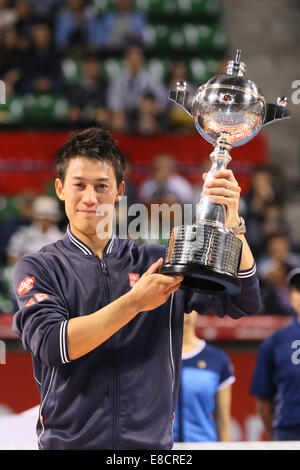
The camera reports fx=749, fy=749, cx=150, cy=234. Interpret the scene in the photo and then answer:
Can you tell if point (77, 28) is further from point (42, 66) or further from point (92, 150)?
point (92, 150)

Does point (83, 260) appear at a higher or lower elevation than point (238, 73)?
lower

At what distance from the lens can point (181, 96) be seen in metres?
1.99

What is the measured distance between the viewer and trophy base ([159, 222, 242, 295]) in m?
1.68

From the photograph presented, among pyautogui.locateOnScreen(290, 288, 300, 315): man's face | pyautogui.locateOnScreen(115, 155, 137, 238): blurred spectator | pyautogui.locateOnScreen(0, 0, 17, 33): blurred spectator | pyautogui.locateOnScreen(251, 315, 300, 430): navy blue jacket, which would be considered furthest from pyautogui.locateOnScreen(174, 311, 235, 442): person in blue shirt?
pyautogui.locateOnScreen(0, 0, 17, 33): blurred spectator

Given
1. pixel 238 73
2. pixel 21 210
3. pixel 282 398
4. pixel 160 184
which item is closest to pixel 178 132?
pixel 160 184

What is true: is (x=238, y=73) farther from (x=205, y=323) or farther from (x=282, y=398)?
(x=205, y=323)

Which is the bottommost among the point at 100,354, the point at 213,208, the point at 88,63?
the point at 100,354

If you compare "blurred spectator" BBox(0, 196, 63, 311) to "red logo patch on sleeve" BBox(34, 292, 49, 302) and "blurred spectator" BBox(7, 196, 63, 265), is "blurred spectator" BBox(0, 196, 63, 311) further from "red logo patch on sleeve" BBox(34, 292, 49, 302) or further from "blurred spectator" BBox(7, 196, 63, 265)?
"red logo patch on sleeve" BBox(34, 292, 49, 302)

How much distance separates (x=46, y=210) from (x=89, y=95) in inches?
101

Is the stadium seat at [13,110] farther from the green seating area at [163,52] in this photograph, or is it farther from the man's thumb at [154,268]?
the man's thumb at [154,268]

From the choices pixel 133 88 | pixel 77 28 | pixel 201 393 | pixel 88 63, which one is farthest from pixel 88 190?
pixel 77 28

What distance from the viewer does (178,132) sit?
8.01 metres

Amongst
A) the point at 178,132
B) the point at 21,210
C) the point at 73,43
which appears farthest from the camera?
the point at 73,43
